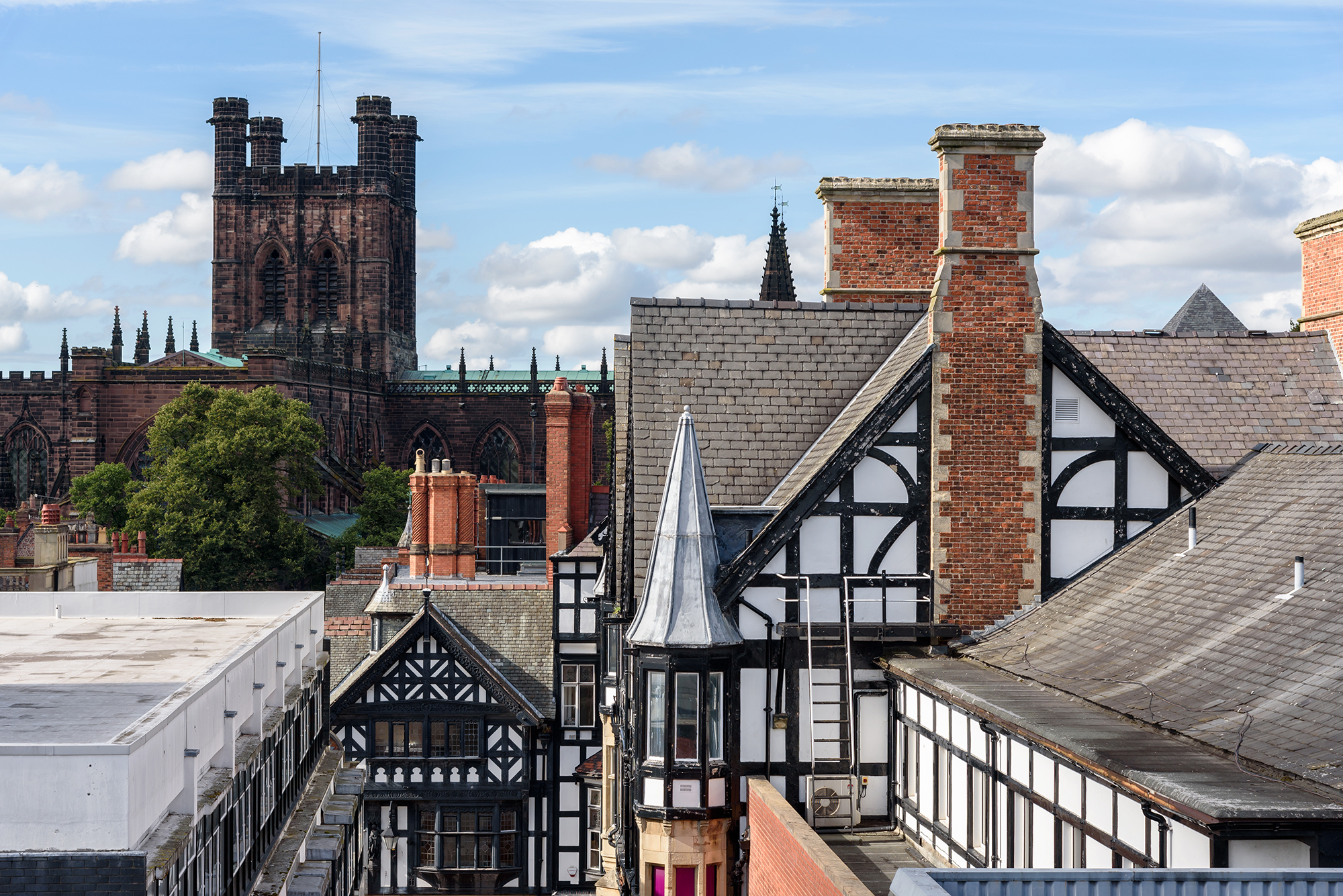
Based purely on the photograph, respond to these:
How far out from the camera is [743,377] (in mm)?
17297

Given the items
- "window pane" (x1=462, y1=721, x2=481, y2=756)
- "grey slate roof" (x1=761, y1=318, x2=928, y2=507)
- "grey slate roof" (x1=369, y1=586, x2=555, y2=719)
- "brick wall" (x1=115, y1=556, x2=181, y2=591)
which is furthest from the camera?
"brick wall" (x1=115, y1=556, x2=181, y2=591)

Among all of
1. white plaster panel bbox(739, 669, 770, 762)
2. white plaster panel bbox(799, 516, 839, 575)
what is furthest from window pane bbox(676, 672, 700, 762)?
white plaster panel bbox(799, 516, 839, 575)

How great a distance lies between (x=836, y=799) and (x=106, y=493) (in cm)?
6521

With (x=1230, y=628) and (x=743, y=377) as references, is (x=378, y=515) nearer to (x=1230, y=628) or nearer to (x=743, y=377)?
(x=743, y=377)

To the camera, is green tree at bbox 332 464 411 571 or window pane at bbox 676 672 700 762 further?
green tree at bbox 332 464 411 571

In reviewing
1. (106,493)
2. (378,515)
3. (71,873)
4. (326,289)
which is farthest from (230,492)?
(71,873)

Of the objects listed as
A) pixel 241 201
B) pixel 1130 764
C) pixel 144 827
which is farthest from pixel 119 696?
pixel 241 201

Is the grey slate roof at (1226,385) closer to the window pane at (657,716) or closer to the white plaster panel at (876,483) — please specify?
the white plaster panel at (876,483)

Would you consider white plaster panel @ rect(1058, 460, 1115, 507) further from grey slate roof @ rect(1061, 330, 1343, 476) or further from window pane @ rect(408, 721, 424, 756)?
window pane @ rect(408, 721, 424, 756)

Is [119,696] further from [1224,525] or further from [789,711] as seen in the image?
[1224,525]

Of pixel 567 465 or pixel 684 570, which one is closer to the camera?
pixel 684 570

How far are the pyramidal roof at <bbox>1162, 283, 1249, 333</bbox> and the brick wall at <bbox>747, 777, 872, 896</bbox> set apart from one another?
38696mm

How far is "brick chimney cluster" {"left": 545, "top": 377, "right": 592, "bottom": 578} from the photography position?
29750 mm

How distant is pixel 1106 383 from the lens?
50.5ft
